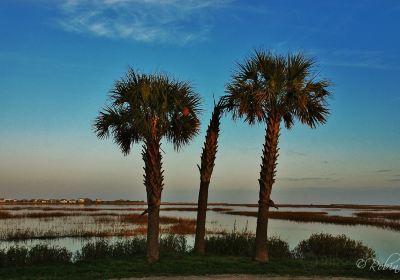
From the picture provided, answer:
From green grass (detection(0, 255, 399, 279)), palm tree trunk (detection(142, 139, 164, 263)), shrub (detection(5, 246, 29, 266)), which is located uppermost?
palm tree trunk (detection(142, 139, 164, 263))

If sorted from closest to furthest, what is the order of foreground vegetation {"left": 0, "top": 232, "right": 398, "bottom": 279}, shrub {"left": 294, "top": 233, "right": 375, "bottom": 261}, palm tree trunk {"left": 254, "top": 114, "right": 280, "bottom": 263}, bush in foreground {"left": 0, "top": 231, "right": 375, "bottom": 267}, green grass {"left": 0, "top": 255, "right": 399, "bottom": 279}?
green grass {"left": 0, "top": 255, "right": 399, "bottom": 279} < foreground vegetation {"left": 0, "top": 232, "right": 398, "bottom": 279} < bush in foreground {"left": 0, "top": 231, "right": 375, "bottom": 267} < palm tree trunk {"left": 254, "top": 114, "right": 280, "bottom": 263} < shrub {"left": 294, "top": 233, "right": 375, "bottom": 261}

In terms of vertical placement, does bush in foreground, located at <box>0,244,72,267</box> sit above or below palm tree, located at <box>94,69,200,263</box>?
below

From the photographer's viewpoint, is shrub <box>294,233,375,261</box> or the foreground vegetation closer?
the foreground vegetation

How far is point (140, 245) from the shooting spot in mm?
22672

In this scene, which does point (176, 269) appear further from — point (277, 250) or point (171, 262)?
point (277, 250)

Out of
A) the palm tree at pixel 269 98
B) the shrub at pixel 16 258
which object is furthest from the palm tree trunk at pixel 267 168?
the shrub at pixel 16 258

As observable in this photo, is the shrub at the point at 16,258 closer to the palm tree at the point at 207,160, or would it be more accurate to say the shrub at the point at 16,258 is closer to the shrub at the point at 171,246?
the shrub at the point at 171,246

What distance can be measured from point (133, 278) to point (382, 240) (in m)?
28.0

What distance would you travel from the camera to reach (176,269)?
56.4ft

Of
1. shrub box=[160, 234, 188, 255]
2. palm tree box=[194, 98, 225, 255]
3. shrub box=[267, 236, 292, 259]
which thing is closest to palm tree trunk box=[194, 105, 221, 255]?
palm tree box=[194, 98, 225, 255]

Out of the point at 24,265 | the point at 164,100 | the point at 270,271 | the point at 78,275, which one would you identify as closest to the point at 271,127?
the point at 164,100

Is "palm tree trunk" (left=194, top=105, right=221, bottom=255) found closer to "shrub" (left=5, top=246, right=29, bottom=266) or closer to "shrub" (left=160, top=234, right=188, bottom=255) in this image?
"shrub" (left=160, top=234, right=188, bottom=255)

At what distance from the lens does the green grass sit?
631 inches

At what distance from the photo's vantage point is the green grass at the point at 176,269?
16.0m
